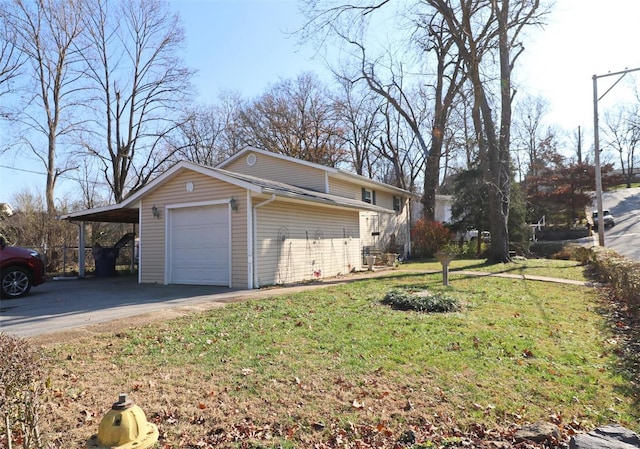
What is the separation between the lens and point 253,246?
11430 mm

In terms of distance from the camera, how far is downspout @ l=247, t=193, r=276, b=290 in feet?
37.2

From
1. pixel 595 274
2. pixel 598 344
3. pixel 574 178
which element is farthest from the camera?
pixel 574 178

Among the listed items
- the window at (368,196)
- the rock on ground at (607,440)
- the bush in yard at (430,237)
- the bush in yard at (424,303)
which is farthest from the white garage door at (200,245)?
the bush in yard at (430,237)

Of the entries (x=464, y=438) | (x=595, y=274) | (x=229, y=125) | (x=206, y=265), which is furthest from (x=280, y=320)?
(x=229, y=125)

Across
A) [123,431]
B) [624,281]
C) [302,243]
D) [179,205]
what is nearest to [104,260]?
[179,205]

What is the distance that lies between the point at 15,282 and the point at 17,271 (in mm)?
283

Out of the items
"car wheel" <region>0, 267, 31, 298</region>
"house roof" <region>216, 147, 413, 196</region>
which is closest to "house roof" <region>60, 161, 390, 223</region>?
"house roof" <region>216, 147, 413, 196</region>

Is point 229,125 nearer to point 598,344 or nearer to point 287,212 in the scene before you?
point 287,212

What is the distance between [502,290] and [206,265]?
8532 mm

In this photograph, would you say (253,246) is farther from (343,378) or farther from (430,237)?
(430,237)

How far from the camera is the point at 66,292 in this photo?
11266mm

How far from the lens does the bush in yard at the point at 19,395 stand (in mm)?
2355

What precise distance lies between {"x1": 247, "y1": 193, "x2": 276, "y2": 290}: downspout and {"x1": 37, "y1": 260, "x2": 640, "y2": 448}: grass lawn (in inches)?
157

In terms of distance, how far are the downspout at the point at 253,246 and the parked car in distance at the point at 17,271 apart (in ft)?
18.4
